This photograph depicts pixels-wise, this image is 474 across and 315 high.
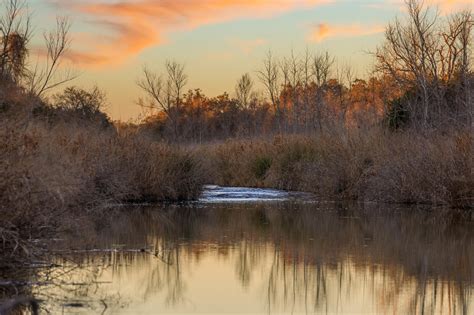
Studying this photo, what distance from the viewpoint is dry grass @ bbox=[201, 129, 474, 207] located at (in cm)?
2477

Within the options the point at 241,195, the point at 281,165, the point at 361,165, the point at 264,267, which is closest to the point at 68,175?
the point at 264,267

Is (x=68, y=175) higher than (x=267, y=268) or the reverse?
higher

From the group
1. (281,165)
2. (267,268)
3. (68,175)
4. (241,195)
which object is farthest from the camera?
(281,165)

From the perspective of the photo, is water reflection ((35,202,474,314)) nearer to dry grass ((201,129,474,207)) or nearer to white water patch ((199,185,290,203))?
dry grass ((201,129,474,207))

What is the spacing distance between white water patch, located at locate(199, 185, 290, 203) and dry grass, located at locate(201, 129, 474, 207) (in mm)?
1568

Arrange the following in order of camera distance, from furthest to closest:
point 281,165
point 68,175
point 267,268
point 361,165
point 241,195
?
1. point 281,165
2. point 241,195
3. point 361,165
4. point 68,175
5. point 267,268

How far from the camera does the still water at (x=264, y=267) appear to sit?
9383mm

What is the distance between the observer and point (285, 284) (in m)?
10.9

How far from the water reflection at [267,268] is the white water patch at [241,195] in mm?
8748

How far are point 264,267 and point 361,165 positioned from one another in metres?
17.4

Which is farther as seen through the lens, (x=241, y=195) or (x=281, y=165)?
(x=281, y=165)

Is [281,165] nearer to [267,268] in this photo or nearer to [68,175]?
[68,175]

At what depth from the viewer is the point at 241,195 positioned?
31016 mm

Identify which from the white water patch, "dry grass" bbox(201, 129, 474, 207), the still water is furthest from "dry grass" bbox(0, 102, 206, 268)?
"dry grass" bbox(201, 129, 474, 207)
